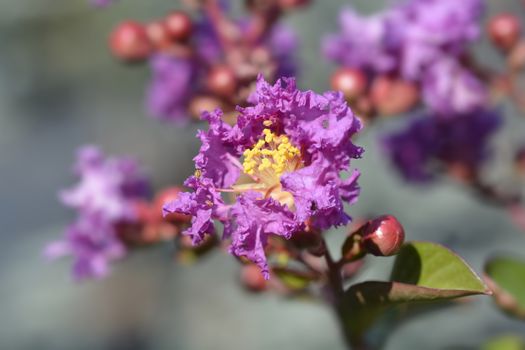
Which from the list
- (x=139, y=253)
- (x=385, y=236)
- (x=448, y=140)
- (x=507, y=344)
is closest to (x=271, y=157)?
(x=385, y=236)

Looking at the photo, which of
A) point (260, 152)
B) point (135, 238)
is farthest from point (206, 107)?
point (260, 152)

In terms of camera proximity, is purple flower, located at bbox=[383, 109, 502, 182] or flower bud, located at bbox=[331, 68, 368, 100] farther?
purple flower, located at bbox=[383, 109, 502, 182]

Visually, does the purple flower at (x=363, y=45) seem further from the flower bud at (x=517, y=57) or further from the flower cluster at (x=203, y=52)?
the flower bud at (x=517, y=57)

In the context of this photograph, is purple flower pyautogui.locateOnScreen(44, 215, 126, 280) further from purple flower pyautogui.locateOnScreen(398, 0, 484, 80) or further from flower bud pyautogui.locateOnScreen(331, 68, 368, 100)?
purple flower pyautogui.locateOnScreen(398, 0, 484, 80)

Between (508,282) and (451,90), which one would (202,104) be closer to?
(451,90)

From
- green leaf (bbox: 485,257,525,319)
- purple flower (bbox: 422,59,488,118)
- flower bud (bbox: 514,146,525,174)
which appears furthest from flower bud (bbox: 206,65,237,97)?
flower bud (bbox: 514,146,525,174)

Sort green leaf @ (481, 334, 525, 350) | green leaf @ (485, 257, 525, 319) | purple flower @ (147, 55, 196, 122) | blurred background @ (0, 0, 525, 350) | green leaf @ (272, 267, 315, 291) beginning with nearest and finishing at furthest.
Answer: green leaf @ (272, 267, 315, 291) → green leaf @ (485, 257, 525, 319) → purple flower @ (147, 55, 196, 122) → green leaf @ (481, 334, 525, 350) → blurred background @ (0, 0, 525, 350)

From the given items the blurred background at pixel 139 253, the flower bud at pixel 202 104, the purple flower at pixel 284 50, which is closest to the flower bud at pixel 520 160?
the purple flower at pixel 284 50
